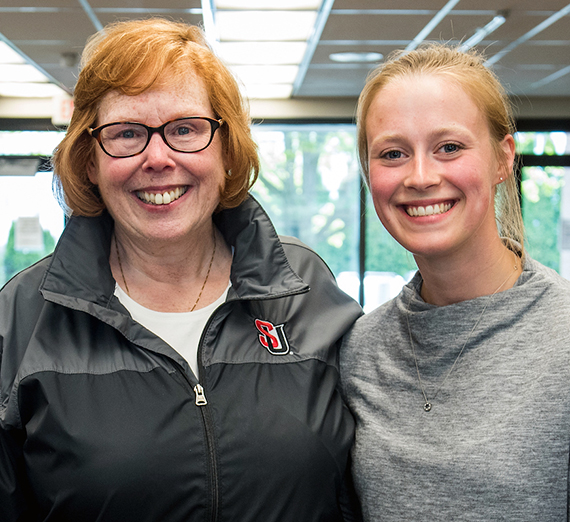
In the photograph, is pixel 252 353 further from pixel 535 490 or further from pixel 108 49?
pixel 108 49

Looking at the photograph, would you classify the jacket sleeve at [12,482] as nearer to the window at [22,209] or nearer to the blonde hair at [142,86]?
the blonde hair at [142,86]

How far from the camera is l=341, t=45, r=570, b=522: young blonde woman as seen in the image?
1243 millimetres

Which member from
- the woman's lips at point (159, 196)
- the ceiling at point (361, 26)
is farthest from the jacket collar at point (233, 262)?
the ceiling at point (361, 26)

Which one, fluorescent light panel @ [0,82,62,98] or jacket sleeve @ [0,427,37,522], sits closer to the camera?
jacket sleeve @ [0,427,37,522]

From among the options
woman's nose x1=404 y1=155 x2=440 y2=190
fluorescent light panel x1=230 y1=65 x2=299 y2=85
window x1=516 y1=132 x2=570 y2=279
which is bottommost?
woman's nose x1=404 y1=155 x2=440 y2=190

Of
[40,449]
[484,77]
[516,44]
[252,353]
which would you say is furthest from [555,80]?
[40,449]

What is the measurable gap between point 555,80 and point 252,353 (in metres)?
5.93

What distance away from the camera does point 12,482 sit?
54.3 inches

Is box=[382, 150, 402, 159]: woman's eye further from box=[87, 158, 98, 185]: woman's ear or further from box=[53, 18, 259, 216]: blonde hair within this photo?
box=[87, 158, 98, 185]: woman's ear

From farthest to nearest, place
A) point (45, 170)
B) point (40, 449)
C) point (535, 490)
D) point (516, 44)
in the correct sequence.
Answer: point (516, 44) < point (45, 170) < point (40, 449) < point (535, 490)

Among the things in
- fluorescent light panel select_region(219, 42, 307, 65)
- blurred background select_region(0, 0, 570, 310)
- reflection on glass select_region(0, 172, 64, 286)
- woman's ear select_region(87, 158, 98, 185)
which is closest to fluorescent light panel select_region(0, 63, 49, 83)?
blurred background select_region(0, 0, 570, 310)

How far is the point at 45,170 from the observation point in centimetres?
178

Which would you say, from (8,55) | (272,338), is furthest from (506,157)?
(8,55)

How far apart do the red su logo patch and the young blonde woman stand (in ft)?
0.71
